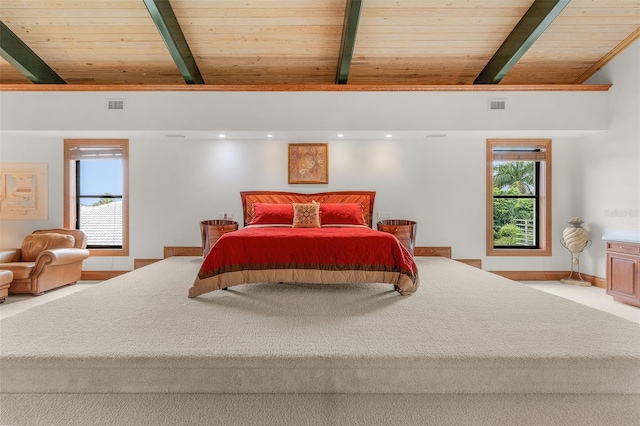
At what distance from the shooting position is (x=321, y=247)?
114 inches

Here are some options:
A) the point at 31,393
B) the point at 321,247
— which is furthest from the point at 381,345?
the point at 31,393

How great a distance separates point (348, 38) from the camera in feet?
12.2

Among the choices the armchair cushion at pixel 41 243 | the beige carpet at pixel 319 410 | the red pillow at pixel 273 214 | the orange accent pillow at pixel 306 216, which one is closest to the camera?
the beige carpet at pixel 319 410

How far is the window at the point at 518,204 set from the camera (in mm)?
4988

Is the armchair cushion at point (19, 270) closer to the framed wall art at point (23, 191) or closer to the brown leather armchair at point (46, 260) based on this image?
the brown leather armchair at point (46, 260)

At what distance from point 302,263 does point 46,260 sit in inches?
135

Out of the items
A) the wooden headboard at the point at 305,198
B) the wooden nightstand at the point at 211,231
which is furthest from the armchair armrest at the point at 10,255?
the wooden headboard at the point at 305,198

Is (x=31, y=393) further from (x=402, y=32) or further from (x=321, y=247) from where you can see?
(x=402, y=32)

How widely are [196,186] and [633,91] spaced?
240 inches

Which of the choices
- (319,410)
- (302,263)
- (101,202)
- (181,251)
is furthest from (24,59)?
(319,410)

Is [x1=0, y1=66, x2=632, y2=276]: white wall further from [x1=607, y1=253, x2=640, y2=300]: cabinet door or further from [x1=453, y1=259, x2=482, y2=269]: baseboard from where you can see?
[x1=607, y1=253, x2=640, y2=300]: cabinet door

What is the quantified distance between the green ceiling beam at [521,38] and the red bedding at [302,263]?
306 cm

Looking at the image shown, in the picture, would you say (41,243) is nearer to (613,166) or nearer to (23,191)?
(23,191)

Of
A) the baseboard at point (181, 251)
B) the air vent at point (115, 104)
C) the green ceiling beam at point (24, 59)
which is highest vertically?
the green ceiling beam at point (24, 59)
